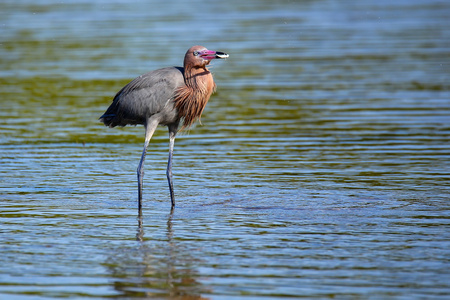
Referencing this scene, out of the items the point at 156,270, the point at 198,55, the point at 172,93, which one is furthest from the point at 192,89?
the point at 156,270

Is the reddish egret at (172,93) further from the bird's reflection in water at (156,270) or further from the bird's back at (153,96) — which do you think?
the bird's reflection in water at (156,270)

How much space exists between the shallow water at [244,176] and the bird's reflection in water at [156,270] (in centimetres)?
2

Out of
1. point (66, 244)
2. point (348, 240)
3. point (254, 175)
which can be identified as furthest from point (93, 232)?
point (254, 175)

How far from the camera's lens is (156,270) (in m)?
7.63

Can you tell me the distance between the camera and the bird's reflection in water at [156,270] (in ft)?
23.1

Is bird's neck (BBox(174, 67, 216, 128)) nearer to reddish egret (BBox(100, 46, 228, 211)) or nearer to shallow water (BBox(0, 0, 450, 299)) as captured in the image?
reddish egret (BBox(100, 46, 228, 211))

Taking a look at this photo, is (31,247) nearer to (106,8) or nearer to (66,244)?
(66,244)

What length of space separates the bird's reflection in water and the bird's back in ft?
7.38

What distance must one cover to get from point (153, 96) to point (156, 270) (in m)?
3.45

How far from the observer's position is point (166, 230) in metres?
9.17

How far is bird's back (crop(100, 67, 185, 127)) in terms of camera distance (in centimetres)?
1058

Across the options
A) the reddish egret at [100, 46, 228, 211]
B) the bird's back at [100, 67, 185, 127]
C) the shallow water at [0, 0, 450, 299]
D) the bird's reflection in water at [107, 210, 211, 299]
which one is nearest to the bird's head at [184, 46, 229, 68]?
the reddish egret at [100, 46, 228, 211]

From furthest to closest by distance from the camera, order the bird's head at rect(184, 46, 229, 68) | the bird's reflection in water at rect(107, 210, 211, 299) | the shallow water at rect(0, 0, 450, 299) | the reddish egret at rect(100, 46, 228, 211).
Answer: the reddish egret at rect(100, 46, 228, 211)
the bird's head at rect(184, 46, 229, 68)
the shallow water at rect(0, 0, 450, 299)
the bird's reflection in water at rect(107, 210, 211, 299)

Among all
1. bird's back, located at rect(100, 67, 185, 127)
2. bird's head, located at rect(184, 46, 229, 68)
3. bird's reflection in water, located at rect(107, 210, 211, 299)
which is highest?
bird's head, located at rect(184, 46, 229, 68)
